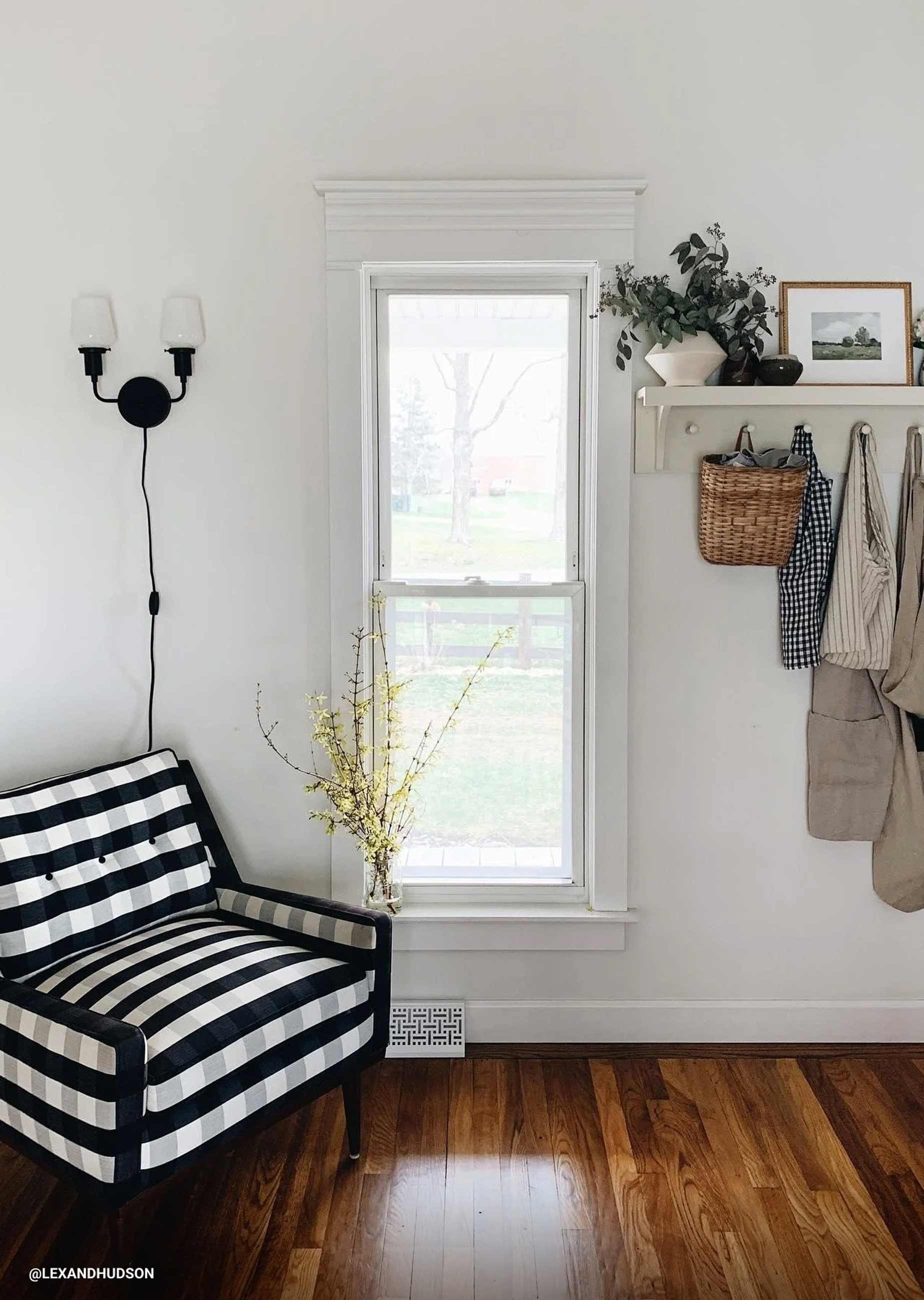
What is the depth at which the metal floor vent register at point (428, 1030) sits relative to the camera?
102 inches

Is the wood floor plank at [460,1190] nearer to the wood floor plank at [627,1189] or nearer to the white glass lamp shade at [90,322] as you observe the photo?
the wood floor plank at [627,1189]

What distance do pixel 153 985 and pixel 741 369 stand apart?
1.87 metres

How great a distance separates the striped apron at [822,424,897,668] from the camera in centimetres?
241

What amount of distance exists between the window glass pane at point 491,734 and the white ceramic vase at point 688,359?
62 centimetres

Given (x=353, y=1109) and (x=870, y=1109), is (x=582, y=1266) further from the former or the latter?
(x=870, y=1109)

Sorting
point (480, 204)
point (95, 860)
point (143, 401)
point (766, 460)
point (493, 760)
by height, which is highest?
point (480, 204)

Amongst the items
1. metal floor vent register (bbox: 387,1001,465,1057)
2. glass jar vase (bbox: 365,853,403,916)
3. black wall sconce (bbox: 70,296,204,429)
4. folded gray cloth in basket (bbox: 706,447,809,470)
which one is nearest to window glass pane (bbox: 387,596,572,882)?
glass jar vase (bbox: 365,853,403,916)

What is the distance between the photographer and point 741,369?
7.84 feet

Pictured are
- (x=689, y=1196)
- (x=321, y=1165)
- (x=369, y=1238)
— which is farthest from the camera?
(x=321, y=1165)

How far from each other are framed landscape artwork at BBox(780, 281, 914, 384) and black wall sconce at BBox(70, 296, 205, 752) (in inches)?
56.6

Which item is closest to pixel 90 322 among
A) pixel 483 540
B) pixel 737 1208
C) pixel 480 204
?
pixel 480 204

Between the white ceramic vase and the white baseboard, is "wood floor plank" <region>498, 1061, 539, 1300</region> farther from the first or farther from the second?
the white ceramic vase

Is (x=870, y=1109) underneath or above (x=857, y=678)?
underneath

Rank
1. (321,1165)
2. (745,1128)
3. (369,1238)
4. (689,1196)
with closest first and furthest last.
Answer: (369,1238)
(689,1196)
(321,1165)
(745,1128)
